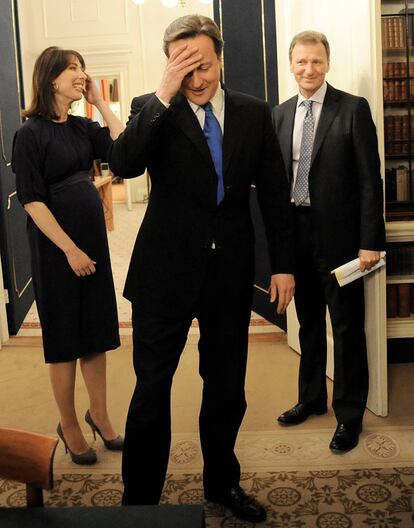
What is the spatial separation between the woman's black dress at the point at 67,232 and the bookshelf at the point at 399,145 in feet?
6.52

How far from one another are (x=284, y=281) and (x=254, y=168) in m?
0.41

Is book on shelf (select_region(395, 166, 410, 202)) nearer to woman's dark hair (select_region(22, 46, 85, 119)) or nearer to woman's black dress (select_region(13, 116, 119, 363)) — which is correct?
woman's black dress (select_region(13, 116, 119, 363))

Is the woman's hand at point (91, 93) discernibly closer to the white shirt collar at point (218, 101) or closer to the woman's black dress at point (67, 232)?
the woman's black dress at point (67, 232)

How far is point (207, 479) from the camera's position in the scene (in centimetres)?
302

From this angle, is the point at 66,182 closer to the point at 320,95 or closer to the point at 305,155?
the point at 305,155

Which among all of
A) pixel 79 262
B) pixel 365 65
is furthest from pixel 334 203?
pixel 79 262

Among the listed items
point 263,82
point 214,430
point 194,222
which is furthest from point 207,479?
point 263,82

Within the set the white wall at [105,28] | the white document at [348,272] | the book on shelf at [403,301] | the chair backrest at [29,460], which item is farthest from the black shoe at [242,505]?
the white wall at [105,28]

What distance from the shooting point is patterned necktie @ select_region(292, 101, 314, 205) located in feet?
11.9

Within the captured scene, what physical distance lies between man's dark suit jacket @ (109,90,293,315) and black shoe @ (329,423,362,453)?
124 centimetres

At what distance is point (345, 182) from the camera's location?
11.6ft

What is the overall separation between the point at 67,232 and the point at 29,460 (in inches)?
70.8

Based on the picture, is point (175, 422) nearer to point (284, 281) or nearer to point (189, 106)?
point (284, 281)

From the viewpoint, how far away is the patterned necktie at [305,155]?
3.64 meters
